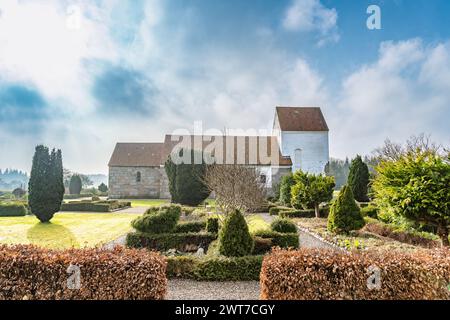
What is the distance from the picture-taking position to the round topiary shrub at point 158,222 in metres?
8.05

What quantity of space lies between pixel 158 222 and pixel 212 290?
3.43 metres

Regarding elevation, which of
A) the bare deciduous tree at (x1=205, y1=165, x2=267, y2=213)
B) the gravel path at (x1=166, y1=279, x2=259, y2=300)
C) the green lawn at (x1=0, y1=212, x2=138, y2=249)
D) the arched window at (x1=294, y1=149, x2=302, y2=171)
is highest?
the arched window at (x1=294, y1=149, x2=302, y2=171)

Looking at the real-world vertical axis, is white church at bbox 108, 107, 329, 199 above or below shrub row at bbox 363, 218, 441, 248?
above

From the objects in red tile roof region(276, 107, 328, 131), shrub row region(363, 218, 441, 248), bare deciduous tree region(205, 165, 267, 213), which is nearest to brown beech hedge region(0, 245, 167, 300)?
bare deciduous tree region(205, 165, 267, 213)

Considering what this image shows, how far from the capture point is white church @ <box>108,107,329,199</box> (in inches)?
1078

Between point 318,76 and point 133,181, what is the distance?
24800mm

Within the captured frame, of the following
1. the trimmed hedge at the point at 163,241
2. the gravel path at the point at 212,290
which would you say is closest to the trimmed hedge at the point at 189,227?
the trimmed hedge at the point at 163,241

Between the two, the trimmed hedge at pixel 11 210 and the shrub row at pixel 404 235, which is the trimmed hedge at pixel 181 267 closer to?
the shrub row at pixel 404 235

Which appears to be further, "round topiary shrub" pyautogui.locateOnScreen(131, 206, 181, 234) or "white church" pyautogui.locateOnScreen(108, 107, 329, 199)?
"white church" pyautogui.locateOnScreen(108, 107, 329, 199)

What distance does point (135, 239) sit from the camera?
7852mm

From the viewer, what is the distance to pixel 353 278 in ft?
12.6

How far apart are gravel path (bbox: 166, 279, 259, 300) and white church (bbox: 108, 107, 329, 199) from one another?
2063cm

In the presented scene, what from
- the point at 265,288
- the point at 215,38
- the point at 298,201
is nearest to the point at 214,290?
the point at 265,288

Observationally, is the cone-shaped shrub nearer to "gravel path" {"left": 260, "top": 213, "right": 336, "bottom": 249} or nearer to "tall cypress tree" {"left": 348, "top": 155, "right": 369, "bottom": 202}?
"gravel path" {"left": 260, "top": 213, "right": 336, "bottom": 249}
